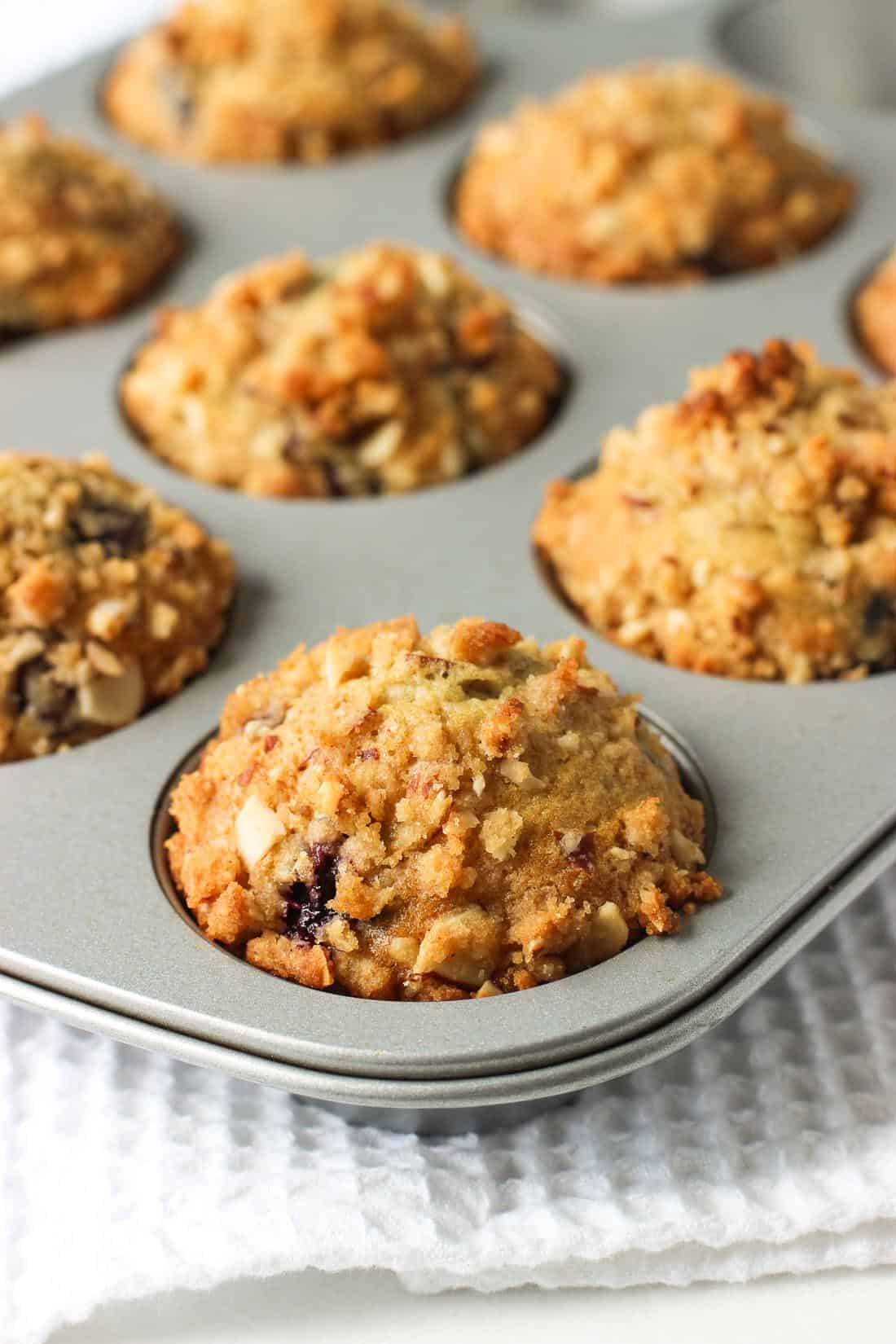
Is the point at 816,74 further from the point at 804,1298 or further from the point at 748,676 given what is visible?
the point at 804,1298

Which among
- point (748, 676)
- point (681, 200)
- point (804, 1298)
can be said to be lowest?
point (804, 1298)

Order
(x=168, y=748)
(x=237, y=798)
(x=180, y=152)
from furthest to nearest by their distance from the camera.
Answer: (x=180, y=152) < (x=168, y=748) < (x=237, y=798)

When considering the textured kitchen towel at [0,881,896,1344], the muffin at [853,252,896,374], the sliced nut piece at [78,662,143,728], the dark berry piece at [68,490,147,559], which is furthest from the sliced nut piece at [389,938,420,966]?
the muffin at [853,252,896,374]

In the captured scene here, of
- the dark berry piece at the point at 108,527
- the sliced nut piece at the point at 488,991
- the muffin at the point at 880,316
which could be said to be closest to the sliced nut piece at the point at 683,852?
the sliced nut piece at the point at 488,991

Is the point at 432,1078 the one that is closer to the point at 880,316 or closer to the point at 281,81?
Result: the point at 880,316

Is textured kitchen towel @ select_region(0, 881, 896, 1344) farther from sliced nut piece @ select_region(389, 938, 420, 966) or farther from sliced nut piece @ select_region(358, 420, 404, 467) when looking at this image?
sliced nut piece @ select_region(358, 420, 404, 467)

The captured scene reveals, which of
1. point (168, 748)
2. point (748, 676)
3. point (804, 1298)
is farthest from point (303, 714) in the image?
point (804, 1298)
